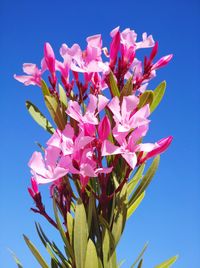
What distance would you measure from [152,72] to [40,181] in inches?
26.8

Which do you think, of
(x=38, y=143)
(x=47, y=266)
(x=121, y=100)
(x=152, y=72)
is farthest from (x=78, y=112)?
(x=47, y=266)

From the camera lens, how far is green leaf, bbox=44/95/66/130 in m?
1.71

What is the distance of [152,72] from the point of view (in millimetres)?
1854

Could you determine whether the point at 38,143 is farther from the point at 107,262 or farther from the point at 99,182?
the point at 107,262

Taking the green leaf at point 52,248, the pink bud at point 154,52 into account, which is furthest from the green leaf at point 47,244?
the pink bud at point 154,52

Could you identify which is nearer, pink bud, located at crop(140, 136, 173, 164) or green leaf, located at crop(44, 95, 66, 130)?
pink bud, located at crop(140, 136, 173, 164)

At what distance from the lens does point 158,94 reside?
180 cm

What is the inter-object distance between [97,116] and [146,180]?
0.32m

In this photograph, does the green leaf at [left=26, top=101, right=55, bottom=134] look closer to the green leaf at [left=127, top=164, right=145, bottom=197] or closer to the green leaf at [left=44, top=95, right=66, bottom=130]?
the green leaf at [left=44, top=95, right=66, bottom=130]

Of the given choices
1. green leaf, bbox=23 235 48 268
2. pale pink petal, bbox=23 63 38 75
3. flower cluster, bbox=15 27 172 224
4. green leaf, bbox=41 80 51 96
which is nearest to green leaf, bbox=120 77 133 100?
flower cluster, bbox=15 27 172 224

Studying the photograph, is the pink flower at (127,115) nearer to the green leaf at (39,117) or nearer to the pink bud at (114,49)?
the pink bud at (114,49)

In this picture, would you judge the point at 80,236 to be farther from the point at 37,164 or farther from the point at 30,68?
the point at 30,68

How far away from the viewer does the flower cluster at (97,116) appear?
1518 mm

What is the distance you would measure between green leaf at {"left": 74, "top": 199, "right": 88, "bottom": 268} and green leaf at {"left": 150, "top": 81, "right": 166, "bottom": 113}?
1.72ft
